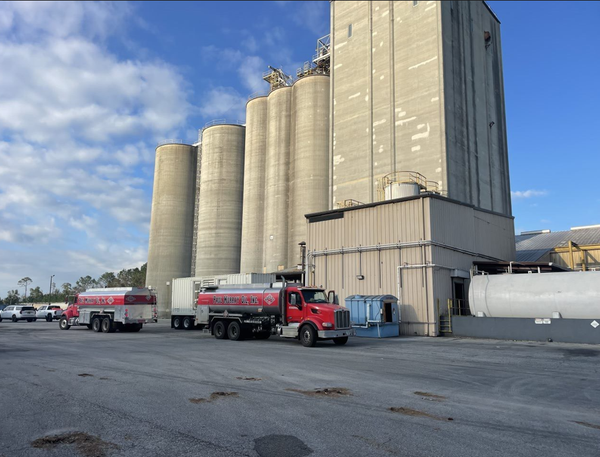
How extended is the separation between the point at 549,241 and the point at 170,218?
4590 centimetres

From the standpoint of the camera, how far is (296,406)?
805cm

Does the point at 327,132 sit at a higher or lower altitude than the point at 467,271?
higher

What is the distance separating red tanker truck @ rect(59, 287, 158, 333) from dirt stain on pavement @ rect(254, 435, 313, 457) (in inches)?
983

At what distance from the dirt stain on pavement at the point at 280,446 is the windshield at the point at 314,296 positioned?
46.9ft

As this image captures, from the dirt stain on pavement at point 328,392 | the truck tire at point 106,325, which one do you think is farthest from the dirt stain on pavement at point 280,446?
the truck tire at point 106,325

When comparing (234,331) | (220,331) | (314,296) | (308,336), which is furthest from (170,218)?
(308,336)

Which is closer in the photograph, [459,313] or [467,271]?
[459,313]

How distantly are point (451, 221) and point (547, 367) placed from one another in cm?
1554

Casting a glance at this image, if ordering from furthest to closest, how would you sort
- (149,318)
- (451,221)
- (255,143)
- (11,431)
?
(255,143)
(149,318)
(451,221)
(11,431)

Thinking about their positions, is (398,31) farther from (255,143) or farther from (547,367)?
(547,367)

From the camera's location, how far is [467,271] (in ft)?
94.4

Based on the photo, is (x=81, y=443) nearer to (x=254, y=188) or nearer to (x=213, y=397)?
(x=213, y=397)

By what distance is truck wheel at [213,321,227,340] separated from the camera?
23453 mm

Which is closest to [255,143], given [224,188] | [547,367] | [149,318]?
A: [224,188]
